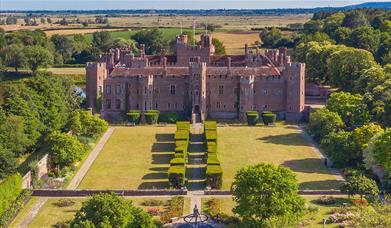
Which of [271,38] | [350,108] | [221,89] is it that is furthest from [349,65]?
[271,38]

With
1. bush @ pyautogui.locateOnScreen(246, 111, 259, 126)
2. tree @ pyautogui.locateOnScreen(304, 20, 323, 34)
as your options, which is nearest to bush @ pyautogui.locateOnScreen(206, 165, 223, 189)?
bush @ pyautogui.locateOnScreen(246, 111, 259, 126)

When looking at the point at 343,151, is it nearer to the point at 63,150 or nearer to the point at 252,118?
the point at 252,118

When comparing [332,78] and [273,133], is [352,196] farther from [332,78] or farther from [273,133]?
[332,78]

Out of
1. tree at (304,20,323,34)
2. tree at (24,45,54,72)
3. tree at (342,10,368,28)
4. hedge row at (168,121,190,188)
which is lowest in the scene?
hedge row at (168,121,190,188)

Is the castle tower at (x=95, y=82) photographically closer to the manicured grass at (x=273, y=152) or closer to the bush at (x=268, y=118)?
the manicured grass at (x=273, y=152)

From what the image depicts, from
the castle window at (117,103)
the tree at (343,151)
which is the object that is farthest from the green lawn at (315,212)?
the castle window at (117,103)

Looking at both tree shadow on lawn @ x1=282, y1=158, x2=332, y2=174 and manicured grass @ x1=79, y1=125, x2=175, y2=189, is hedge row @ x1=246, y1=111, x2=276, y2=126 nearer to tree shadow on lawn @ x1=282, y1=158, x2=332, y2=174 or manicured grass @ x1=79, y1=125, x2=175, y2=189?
manicured grass @ x1=79, y1=125, x2=175, y2=189
